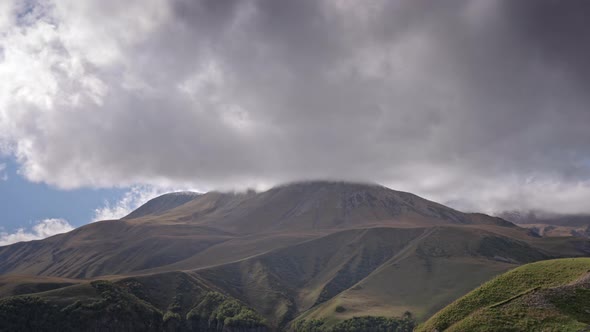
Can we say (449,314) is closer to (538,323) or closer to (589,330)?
(538,323)

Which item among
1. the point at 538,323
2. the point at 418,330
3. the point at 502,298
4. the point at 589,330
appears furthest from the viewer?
the point at 418,330

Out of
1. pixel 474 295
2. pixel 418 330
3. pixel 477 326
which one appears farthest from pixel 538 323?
pixel 418 330

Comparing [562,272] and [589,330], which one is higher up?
[562,272]

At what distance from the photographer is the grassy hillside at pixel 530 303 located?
64688 mm

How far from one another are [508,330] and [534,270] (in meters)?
20.1

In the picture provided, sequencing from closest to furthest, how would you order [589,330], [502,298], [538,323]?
1. [589,330]
2. [538,323]
3. [502,298]

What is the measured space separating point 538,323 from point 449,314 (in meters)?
15.1

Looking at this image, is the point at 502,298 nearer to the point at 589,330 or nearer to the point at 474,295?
the point at 474,295

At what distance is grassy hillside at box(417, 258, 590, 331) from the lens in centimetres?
6469

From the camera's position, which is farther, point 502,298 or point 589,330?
point 502,298

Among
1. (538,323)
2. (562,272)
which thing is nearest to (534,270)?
(562,272)

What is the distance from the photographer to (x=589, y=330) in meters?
60.2

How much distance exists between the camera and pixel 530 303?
227 feet

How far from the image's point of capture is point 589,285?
68.4 metres
